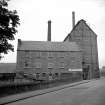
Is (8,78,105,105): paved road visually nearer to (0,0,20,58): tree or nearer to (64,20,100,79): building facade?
(0,0,20,58): tree

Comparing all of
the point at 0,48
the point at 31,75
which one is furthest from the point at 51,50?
the point at 0,48

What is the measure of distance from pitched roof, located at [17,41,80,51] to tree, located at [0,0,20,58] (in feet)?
108

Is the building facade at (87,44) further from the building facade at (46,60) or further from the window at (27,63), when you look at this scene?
the window at (27,63)

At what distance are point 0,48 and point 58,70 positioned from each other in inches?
1365

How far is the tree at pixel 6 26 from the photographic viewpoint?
15758 mm

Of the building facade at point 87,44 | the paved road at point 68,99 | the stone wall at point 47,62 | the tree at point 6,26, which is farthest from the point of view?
the building facade at point 87,44

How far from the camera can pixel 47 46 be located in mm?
53594

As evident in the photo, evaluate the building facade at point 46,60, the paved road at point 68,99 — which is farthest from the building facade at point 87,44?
the paved road at point 68,99

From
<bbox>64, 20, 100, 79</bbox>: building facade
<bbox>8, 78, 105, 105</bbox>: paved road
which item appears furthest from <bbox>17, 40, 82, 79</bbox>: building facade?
<bbox>8, 78, 105, 105</bbox>: paved road

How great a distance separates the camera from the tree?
1576 cm

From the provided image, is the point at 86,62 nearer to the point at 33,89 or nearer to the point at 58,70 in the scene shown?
the point at 58,70

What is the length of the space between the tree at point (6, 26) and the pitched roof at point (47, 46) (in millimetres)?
32974

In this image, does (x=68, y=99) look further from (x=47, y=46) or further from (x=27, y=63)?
(x=47, y=46)

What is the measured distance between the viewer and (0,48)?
15.9 meters
